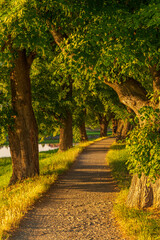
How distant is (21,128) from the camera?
1123 cm

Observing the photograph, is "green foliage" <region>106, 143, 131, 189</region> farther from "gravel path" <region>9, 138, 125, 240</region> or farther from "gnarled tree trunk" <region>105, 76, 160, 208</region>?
"gnarled tree trunk" <region>105, 76, 160, 208</region>

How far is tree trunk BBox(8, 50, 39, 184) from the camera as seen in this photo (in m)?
11.2

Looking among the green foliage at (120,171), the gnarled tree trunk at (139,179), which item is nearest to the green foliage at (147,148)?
the gnarled tree trunk at (139,179)

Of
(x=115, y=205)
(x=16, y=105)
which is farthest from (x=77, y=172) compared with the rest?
(x=115, y=205)

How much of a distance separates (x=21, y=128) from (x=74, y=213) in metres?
5.21

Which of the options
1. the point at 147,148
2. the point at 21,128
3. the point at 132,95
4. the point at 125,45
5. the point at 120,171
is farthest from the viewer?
the point at 120,171

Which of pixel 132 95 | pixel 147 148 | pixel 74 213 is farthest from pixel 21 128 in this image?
pixel 147 148

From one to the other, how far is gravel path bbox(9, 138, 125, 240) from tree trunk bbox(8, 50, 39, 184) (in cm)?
170

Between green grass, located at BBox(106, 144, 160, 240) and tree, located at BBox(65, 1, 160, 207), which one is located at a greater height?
tree, located at BBox(65, 1, 160, 207)

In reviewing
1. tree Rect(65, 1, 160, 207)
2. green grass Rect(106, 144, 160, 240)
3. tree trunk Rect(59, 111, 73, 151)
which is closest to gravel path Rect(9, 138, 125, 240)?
green grass Rect(106, 144, 160, 240)

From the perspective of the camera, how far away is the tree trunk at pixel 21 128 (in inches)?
442

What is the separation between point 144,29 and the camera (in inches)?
263

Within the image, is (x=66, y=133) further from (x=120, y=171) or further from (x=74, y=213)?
(x=74, y=213)

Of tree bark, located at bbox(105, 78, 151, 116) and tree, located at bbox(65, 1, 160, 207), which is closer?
tree, located at bbox(65, 1, 160, 207)
